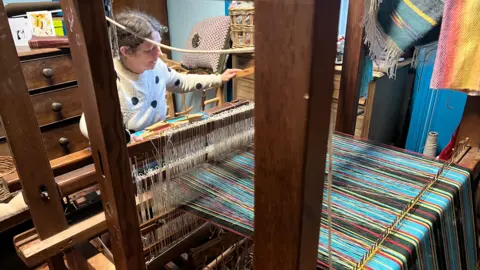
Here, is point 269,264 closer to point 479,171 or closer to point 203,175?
point 203,175

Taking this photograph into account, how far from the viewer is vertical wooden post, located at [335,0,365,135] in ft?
3.69

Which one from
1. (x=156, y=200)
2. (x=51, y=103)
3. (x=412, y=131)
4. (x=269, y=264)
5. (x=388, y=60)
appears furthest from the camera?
(x=412, y=131)

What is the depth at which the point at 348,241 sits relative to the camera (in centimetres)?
71

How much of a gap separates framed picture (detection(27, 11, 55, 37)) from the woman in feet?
2.56

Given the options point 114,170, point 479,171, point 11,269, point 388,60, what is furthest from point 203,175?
point 11,269

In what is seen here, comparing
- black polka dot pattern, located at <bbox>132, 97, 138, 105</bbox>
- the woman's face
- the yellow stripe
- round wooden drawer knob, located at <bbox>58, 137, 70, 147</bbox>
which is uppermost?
the yellow stripe

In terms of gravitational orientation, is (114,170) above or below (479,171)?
above

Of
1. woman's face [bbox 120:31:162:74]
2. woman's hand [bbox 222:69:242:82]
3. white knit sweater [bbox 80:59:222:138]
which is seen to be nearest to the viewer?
woman's face [bbox 120:31:162:74]

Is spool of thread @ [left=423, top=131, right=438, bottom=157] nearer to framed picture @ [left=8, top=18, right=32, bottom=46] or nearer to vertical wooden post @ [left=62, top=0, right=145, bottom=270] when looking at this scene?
vertical wooden post @ [left=62, top=0, right=145, bottom=270]

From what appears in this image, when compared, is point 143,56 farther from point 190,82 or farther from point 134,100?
point 190,82

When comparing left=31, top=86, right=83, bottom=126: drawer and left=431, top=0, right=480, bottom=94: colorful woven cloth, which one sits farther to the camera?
left=31, top=86, right=83, bottom=126: drawer

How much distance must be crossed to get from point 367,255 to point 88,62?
61cm

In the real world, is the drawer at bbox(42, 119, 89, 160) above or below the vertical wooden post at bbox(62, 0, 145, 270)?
below

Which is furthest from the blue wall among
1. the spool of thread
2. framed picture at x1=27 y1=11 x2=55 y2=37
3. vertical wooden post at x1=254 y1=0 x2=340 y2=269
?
vertical wooden post at x1=254 y1=0 x2=340 y2=269
